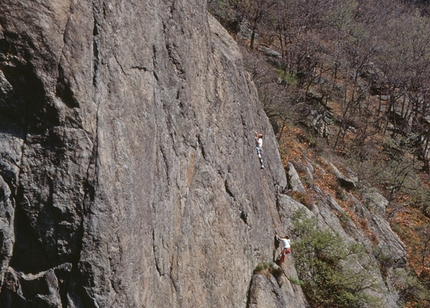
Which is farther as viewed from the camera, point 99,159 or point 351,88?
point 351,88

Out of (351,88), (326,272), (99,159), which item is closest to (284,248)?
(326,272)

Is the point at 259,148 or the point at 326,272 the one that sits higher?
the point at 259,148

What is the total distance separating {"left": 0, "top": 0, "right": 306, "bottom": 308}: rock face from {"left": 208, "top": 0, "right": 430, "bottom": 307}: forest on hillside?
1678cm

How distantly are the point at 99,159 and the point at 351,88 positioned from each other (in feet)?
120

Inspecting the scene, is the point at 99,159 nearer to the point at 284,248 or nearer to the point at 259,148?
the point at 284,248

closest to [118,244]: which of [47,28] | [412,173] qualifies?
[47,28]

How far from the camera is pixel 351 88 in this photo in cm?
3884

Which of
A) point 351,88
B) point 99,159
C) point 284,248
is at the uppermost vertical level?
point 99,159

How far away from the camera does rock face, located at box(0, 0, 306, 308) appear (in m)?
5.11

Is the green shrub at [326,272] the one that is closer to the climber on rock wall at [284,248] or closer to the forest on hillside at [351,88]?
the climber on rock wall at [284,248]

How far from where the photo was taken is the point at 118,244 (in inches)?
215

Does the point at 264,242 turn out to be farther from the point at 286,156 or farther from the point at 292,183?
the point at 286,156

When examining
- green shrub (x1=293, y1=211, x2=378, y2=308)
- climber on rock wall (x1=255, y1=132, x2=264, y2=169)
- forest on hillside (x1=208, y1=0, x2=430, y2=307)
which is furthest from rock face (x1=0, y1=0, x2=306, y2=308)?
forest on hillside (x1=208, y1=0, x2=430, y2=307)

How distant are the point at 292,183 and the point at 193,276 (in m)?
10.9
